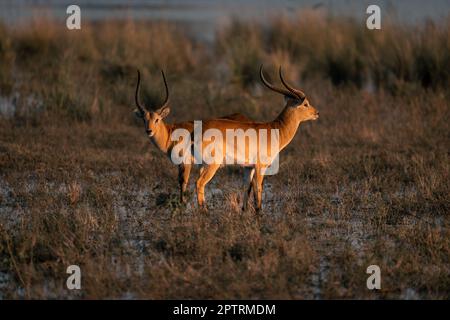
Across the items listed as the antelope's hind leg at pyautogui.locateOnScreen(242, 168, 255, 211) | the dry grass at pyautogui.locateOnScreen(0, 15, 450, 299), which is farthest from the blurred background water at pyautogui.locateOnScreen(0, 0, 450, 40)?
the antelope's hind leg at pyautogui.locateOnScreen(242, 168, 255, 211)

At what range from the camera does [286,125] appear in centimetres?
851

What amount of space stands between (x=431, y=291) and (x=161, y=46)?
1150cm

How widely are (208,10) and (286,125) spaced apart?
20970mm

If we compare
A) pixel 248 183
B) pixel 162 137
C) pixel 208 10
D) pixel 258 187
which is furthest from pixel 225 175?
pixel 208 10

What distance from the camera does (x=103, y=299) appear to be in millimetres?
5652

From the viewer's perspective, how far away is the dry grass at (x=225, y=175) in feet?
19.9

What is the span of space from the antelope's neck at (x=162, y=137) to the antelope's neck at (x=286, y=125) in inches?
47.0

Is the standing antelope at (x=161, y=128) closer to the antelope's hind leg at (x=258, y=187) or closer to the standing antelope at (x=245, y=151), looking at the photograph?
the standing antelope at (x=245, y=151)

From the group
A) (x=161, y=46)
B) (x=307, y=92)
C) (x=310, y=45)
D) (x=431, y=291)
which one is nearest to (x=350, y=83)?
(x=307, y=92)

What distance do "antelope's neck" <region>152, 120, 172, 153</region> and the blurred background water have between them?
910 centimetres

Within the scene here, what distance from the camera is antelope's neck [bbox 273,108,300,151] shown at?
8.45 metres

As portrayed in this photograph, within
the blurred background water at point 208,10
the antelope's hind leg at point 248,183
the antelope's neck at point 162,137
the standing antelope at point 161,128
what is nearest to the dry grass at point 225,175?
the antelope's hind leg at point 248,183

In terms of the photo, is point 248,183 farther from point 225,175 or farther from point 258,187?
point 225,175

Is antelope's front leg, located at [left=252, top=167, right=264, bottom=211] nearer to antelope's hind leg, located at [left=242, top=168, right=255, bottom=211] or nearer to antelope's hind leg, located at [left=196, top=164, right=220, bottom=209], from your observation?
antelope's hind leg, located at [left=242, top=168, right=255, bottom=211]
